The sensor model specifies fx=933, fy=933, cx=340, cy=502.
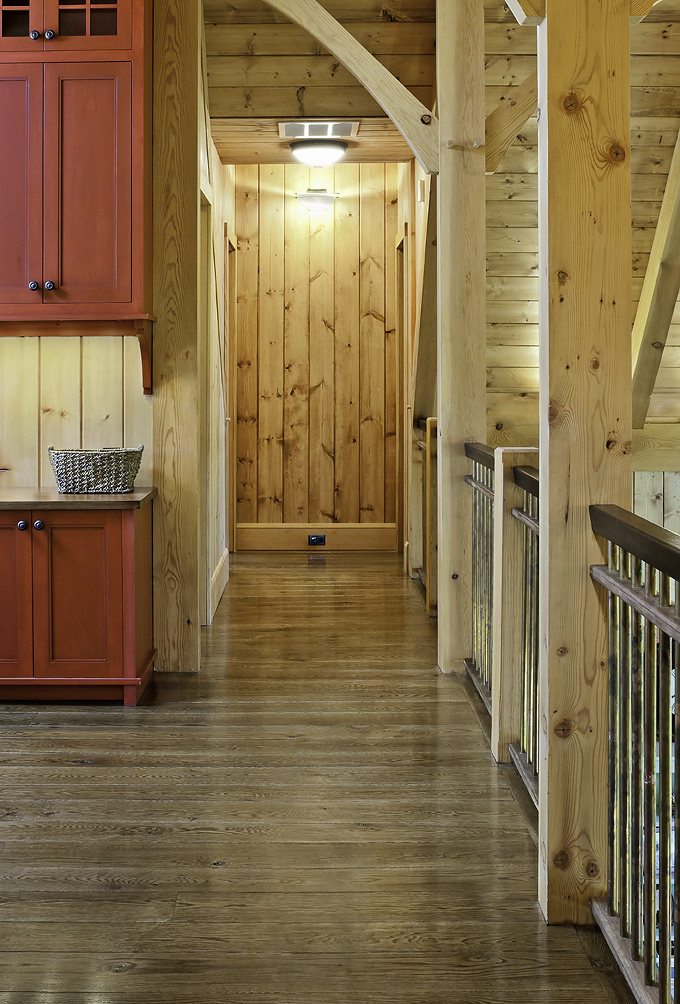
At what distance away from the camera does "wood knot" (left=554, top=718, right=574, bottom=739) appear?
1.97 meters

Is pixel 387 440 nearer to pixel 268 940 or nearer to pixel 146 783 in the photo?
pixel 146 783

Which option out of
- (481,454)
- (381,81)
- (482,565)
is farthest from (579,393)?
(381,81)

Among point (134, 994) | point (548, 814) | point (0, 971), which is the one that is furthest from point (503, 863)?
point (0, 971)

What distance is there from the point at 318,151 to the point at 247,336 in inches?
73.9

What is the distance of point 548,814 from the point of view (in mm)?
1976

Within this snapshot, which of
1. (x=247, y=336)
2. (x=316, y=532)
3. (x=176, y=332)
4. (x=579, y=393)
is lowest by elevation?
(x=316, y=532)

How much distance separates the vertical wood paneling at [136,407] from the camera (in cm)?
371

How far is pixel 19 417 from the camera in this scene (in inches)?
147

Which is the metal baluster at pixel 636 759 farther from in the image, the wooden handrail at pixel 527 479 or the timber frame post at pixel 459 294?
the timber frame post at pixel 459 294

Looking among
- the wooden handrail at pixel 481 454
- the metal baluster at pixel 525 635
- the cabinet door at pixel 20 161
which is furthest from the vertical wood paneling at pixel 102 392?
the metal baluster at pixel 525 635

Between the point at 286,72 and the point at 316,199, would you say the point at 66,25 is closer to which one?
the point at 286,72

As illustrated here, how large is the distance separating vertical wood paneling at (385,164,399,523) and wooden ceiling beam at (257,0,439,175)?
106 inches

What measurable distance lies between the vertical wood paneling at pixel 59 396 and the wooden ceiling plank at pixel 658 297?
7.67 feet

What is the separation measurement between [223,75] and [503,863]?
3637mm
